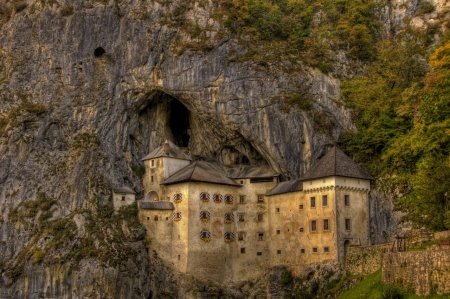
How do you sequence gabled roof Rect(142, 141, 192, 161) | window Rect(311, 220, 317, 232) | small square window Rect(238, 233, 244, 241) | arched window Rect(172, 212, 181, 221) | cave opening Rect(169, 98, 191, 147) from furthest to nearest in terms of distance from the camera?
1. cave opening Rect(169, 98, 191, 147)
2. gabled roof Rect(142, 141, 192, 161)
3. small square window Rect(238, 233, 244, 241)
4. arched window Rect(172, 212, 181, 221)
5. window Rect(311, 220, 317, 232)

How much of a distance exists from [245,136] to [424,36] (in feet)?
92.7

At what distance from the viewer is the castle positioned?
69688 mm

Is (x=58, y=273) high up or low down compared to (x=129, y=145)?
down

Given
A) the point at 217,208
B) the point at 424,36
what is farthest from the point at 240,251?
the point at 424,36

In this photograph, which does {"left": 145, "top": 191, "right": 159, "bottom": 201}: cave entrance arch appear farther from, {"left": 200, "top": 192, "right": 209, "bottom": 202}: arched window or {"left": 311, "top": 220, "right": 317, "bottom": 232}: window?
{"left": 311, "top": 220, "right": 317, "bottom": 232}: window

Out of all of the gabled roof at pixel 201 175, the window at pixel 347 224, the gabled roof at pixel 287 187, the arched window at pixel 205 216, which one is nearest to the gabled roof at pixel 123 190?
the gabled roof at pixel 201 175

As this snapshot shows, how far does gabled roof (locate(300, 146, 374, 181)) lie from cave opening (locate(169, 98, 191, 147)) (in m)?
19.4

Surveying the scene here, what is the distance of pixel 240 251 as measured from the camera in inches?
2960

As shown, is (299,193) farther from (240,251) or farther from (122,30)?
(122,30)

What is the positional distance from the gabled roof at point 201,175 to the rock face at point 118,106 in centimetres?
322

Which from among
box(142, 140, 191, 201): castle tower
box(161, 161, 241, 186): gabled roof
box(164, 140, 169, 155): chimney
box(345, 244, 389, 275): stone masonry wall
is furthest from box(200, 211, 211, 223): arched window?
box(345, 244, 389, 275): stone masonry wall

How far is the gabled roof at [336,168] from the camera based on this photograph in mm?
69938

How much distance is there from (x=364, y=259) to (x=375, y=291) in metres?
9.76

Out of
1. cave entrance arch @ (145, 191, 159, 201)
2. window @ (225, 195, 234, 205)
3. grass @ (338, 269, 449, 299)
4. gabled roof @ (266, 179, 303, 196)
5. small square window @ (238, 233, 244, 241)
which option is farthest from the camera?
cave entrance arch @ (145, 191, 159, 201)
